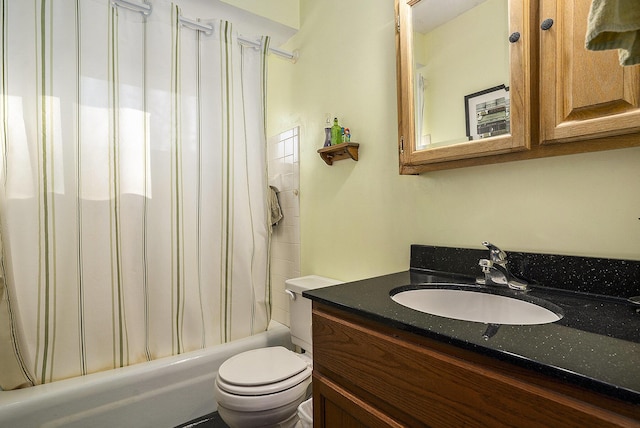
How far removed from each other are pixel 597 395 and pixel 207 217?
1641 mm

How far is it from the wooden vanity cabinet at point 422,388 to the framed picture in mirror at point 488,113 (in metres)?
0.71

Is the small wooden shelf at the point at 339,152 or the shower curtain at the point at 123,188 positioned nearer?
the shower curtain at the point at 123,188

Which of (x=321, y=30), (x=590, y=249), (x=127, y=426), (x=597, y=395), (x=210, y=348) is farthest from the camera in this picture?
(x=321, y=30)

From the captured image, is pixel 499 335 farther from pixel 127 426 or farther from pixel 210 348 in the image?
pixel 127 426

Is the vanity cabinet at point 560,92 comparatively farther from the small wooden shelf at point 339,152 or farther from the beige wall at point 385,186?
the small wooden shelf at point 339,152

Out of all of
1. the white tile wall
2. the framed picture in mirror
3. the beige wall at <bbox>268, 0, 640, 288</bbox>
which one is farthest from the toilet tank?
the framed picture in mirror

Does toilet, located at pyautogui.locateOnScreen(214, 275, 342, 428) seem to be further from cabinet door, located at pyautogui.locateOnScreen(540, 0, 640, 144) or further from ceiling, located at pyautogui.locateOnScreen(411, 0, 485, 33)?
ceiling, located at pyautogui.locateOnScreen(411, 0, 485, 33)

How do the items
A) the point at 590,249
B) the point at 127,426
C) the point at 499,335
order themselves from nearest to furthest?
the point at 499,335
the point at 590,249
the point at 127,426

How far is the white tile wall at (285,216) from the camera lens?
2.11m

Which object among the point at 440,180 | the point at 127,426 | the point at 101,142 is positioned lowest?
the point at 127,426

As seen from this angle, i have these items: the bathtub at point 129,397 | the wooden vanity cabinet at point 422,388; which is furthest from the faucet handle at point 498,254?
the bathtub at point 129,397

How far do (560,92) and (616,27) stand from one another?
12.6 inches

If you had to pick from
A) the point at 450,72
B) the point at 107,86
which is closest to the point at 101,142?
the point at 107,86

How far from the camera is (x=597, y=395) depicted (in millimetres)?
461
